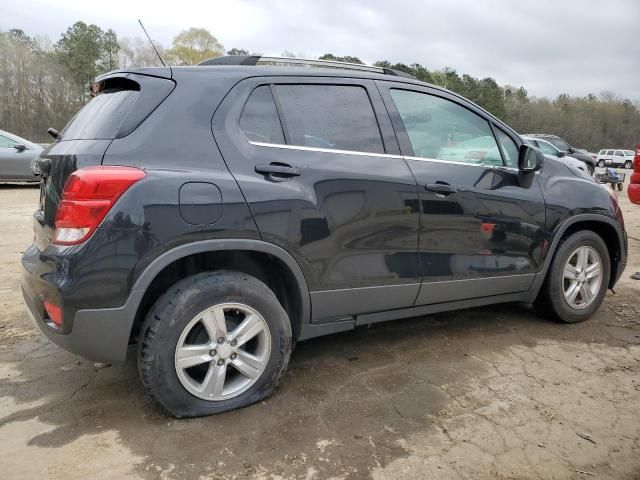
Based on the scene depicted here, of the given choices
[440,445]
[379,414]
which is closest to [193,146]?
[379,414]

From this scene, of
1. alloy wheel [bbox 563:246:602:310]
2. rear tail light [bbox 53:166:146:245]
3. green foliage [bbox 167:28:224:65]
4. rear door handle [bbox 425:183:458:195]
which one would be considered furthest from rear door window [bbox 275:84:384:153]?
green foliage [bbox 167:28:224:65]

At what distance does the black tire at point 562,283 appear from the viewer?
3795mm

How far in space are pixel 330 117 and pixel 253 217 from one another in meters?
Result: 0.82

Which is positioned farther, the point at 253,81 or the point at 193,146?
the point at 253,81

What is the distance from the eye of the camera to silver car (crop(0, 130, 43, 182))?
1191 centimetres

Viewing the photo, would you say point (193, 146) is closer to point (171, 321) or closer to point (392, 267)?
point (171, 321)

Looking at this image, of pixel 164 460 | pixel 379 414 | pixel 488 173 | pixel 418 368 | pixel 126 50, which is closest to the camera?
pixel 164 460

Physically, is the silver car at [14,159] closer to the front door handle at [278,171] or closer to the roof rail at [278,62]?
the roof rail at [278,62]

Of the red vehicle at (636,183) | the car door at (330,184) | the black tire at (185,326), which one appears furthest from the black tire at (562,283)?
the red vehicle at (636,183)

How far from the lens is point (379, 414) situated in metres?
2.61

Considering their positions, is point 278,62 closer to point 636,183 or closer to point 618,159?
point 636,183

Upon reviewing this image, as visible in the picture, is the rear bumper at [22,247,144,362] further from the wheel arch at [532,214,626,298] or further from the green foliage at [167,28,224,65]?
the green foliage at [167,28,224,65]

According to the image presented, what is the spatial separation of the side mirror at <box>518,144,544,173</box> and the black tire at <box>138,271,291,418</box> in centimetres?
209

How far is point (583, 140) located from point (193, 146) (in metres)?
78.5
